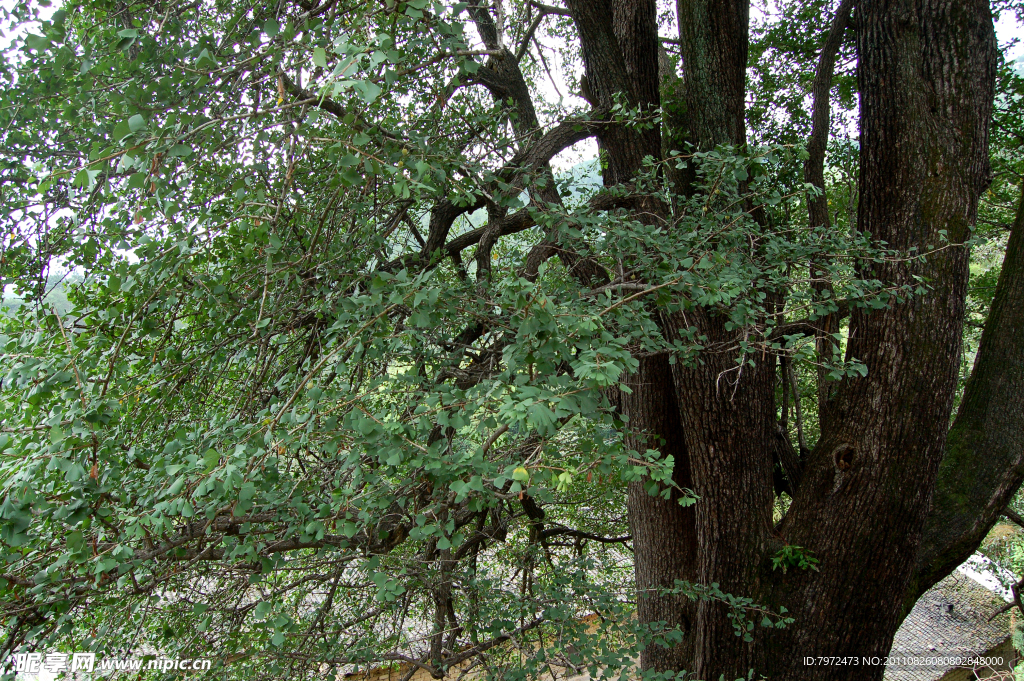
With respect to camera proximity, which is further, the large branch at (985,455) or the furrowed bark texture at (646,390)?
the furrowed bark texture at (646,390)

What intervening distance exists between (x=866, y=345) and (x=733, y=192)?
1.14 meters

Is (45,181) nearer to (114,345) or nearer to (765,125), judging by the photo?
(114,345)

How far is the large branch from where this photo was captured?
11.0 feet

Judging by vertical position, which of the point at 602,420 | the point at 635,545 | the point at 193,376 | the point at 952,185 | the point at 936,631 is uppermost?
the point at 952,185

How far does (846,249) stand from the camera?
9.27 ft

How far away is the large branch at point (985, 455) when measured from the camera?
335 centimetres

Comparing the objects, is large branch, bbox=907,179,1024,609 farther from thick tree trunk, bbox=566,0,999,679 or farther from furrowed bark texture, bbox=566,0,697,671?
furrowed bark texture, bbox=566,0,697,671

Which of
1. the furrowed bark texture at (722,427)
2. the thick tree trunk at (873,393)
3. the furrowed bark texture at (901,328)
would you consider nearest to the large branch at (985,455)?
the thick tree trunk at (873,393)

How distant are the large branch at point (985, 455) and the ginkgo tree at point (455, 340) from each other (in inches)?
0.7

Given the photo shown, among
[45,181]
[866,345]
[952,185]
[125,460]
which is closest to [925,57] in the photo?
[952,185]

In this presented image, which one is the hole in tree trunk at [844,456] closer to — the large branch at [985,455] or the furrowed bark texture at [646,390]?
the large branch at [985,455]

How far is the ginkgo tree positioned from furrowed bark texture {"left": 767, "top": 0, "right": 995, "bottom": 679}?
0.02 metres

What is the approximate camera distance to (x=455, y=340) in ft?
10.9

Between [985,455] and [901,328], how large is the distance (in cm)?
102
